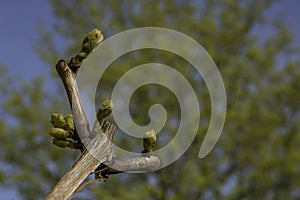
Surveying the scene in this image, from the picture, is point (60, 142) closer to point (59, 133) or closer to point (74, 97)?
point (59, 133)

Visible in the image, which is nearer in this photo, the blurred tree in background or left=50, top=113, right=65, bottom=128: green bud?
left=50, top=113, right=65, bottom=128: green bud

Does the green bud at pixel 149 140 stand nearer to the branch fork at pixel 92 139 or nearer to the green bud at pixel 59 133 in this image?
the branch fork at pixel 92 139

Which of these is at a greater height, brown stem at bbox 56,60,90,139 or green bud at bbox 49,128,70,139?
brown stem at bbox 56,60,90,139

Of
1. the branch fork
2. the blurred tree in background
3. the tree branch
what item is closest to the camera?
the tree branch

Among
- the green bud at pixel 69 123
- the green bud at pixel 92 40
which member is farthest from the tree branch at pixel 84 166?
the green bud at pixel 92 40

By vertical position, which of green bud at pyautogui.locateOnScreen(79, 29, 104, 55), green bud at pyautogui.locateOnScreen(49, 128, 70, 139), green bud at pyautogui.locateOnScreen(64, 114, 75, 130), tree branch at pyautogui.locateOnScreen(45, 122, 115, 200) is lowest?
tree branch at pyautogui.locateOnScreen(45, 122, 115, 200)

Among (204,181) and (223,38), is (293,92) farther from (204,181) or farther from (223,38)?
(204,181)

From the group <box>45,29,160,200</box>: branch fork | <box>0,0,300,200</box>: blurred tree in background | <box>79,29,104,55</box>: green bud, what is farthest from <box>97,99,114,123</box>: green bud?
<box>0,0,300,200</box>: blurred tree in background

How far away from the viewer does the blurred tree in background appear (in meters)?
8.23

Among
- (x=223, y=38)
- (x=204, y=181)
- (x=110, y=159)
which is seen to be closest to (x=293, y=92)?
(x=223, y=38)

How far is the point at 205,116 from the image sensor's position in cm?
854

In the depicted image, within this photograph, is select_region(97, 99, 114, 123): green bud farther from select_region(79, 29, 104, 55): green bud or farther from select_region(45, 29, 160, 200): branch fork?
select_region(79, 29, 104, 55): green bud

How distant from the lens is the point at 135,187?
8.09 meters

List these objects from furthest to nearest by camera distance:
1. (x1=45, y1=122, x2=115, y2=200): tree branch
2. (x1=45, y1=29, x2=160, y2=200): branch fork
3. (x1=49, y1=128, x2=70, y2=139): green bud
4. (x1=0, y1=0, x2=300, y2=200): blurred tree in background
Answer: (x1=0, y1=0, x2=300, y2=200): blurred tree in background
(x1=49, y1=128, x2=70, y2=139): green bud
(x1=45, y1=29, x2=160, y2=200): branch fork
(x1=45, y1=122, x2=115, y2=200): tree branch
